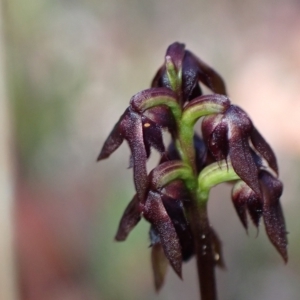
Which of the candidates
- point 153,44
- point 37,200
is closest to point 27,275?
point 37,200

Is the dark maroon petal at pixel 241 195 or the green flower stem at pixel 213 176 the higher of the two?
the green flower stem at pixel 213 176

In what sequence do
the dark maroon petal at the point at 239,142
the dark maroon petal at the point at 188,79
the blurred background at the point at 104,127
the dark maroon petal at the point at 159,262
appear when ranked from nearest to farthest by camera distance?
the dark maroon petal at the point at 239,142 → the dark maroon petal at the point at 188,79 → the dark maroon petal at the point at 159,262 → the blurred background at the point at 104,127

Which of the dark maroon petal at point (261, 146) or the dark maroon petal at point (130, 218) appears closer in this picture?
the dark maroon petal at point (261, 146)

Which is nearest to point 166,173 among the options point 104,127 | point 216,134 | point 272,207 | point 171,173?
point 171,173

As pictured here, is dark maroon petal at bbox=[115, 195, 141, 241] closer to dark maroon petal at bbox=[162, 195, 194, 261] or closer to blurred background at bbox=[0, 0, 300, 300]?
dark maroon petal at bbox=[162, 195, 194, 261]

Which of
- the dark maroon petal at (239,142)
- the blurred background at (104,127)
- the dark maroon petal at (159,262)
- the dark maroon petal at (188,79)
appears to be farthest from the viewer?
the blurred background at (104,127)

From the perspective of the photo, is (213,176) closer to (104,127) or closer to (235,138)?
(235,138)

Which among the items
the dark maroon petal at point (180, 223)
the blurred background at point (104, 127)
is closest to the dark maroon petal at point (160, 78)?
the dark maroon petal at point (180, 223)

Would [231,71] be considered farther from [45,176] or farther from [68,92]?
[45,176]

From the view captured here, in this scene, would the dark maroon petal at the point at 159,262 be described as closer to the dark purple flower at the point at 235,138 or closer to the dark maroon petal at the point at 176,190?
the dark maroon petal at the point at 176,190
